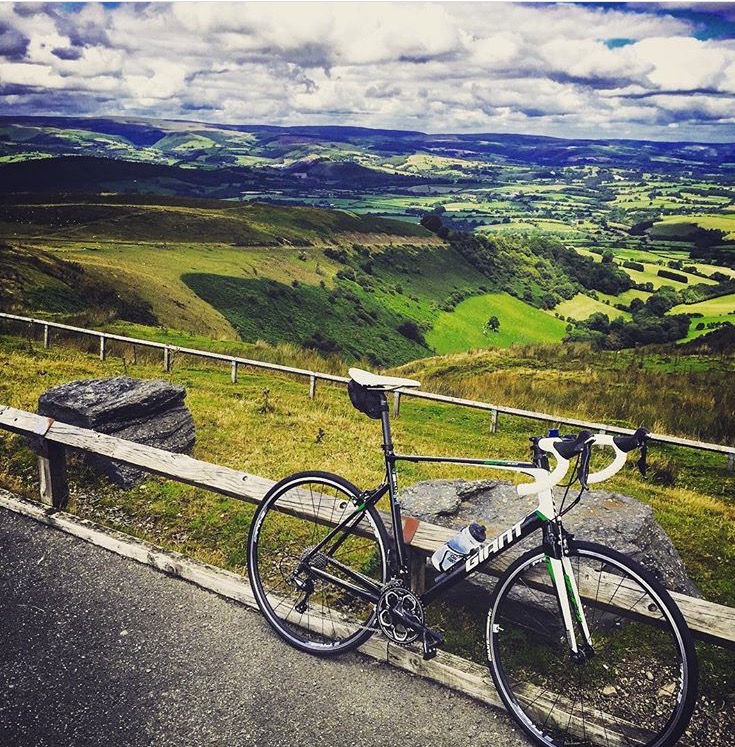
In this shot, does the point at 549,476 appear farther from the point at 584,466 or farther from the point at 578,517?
the point at 578,517

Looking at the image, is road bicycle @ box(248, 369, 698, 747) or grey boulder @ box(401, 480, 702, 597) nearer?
road bicycle @ box(248, 369, 698, 747)

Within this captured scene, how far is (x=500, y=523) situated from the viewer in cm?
586

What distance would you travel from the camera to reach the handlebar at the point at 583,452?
3074 mm

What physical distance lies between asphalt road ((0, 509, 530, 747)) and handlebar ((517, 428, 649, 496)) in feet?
4.66

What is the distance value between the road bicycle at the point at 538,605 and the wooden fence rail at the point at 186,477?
0.61ft

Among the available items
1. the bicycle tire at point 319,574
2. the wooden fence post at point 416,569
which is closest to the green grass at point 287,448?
the bicycle tire at point 319,574

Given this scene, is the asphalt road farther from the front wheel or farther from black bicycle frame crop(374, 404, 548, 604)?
black bicycle frame crop(374, 404, 548, 604)

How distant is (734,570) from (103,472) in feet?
25.3

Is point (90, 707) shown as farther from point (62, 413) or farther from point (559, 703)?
point (62, 413)

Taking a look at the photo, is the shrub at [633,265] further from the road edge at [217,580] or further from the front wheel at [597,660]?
the road edge at [217,580]

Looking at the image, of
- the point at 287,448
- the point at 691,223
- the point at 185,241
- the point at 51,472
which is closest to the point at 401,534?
→ the point at 51,472

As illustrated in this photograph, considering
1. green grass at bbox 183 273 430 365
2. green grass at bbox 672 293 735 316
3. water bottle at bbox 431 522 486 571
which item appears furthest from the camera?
green grass at bbox 672 293 735 316

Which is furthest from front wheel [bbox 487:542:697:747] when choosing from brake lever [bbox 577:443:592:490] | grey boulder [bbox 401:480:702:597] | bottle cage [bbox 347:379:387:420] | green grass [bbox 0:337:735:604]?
green grass [bbox 0:337:735:604]

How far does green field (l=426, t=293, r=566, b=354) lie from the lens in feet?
285
